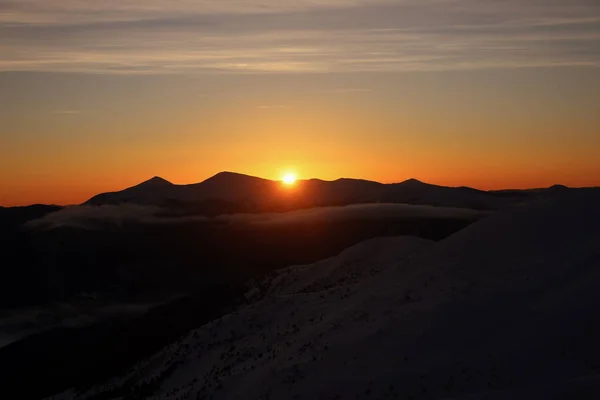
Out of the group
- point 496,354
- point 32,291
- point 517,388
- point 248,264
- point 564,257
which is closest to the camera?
point 517,388

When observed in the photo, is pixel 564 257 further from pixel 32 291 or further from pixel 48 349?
pixel 32 291

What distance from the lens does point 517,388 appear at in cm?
1836

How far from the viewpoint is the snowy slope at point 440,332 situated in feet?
66.1

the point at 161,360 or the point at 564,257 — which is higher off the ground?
the point at 564,257

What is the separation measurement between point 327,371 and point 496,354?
4514 mm

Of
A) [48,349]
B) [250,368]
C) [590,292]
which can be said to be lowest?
[48,349]

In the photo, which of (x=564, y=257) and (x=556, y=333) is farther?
(x=564, y=257)

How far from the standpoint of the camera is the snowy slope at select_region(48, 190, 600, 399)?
794 inches

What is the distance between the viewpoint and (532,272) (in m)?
26.5

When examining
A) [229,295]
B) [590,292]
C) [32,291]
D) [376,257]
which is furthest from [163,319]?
[32,291]

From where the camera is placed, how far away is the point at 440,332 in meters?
22.8

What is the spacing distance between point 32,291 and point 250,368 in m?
169

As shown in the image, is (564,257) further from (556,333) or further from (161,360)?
(161,360)

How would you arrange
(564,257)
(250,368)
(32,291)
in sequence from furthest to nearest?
1. (32,291)
2. (564,257)
3. (250,368)
